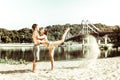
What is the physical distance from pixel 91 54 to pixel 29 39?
14770 centimetres

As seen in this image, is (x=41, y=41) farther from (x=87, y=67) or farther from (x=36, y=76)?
(x=87, y=67)

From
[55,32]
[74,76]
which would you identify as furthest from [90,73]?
[55,32]

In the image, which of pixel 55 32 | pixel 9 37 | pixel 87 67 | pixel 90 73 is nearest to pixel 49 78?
pixel 90 73

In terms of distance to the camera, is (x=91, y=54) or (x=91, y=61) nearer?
(x=91, y=61)

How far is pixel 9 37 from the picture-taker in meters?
162

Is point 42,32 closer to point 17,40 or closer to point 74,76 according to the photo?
point 74,76

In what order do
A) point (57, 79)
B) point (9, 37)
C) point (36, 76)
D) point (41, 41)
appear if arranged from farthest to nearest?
point (9, 37)
point (41, 41)
point (36, 76)
point (57, 79)

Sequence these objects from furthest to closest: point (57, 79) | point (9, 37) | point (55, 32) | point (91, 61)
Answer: point (55, 32)
point (9, 37)
point (91, 61)
point (57, 79)

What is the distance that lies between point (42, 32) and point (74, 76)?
8.10 feet

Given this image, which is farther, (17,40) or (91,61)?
(17,40)

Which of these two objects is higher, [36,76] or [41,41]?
[41,41]

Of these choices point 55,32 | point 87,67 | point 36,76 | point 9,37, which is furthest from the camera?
point 55,32

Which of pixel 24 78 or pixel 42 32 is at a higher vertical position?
pixel 42 32

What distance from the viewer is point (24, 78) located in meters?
11.6
